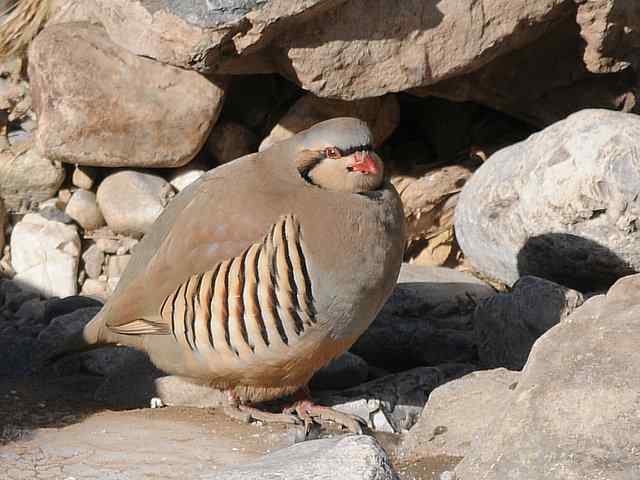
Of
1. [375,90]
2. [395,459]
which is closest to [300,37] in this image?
[375,90]

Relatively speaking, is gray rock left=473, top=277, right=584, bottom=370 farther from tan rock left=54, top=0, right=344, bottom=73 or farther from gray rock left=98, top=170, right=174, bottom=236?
gray rock left=98, top=170, right=174, bottom=236

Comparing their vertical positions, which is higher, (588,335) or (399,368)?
(588,335)

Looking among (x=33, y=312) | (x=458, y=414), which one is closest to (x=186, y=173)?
(x=33, y=312)

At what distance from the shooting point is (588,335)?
163 inches

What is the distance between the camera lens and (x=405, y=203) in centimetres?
701

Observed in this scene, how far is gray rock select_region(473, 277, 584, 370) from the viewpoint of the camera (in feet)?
17.5

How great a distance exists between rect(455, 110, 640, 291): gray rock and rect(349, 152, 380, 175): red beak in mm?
1392

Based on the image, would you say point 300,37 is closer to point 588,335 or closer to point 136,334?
point 136,334

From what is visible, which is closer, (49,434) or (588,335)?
(588,335)

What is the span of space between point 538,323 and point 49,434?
85.9 inches

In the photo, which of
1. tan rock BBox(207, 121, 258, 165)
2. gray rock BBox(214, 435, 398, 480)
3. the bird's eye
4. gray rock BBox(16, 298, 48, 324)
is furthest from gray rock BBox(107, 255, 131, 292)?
gray rock BBox(214, 435, 398, 480)

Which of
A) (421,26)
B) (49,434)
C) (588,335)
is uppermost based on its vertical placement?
(421,26)

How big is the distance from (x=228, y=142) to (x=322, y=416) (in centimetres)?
237

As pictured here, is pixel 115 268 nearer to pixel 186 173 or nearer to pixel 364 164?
pixel 186 173
